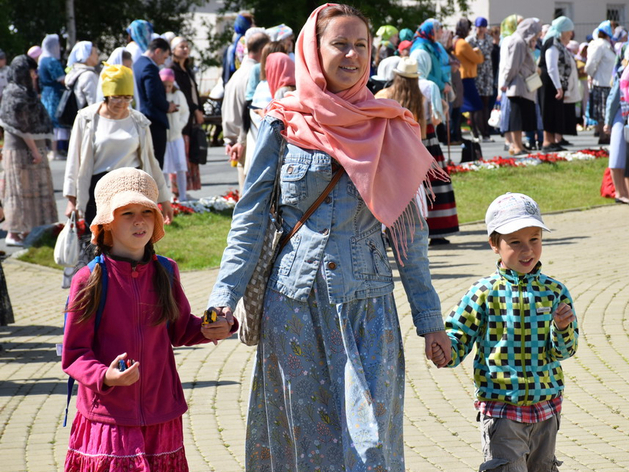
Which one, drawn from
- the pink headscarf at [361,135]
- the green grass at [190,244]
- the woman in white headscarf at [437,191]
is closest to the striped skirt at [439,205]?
the woman in white headscarf at [437,191]

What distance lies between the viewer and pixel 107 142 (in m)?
8.05

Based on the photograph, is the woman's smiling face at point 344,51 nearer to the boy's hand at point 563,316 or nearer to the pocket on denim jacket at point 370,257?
the pocket on denim jacket at point 370,257

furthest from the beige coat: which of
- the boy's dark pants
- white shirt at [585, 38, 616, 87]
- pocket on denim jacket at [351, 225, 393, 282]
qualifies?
white shirt at [585, 38, 616, 87]

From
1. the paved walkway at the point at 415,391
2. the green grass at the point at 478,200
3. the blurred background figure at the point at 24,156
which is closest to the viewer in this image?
the paved walkway at the point at 415,391

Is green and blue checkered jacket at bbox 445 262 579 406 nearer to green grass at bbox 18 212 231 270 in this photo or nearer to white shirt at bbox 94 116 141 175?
white shirt at bbox 94 116 141 175

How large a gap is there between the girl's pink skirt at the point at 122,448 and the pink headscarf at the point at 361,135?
1175 millimetres

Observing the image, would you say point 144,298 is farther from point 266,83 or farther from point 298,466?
point 266,83

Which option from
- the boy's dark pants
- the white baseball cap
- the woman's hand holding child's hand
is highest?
the white baseball cap

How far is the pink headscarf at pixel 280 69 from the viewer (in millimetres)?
8633

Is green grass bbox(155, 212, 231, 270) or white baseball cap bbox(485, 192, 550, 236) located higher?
white baseball cap bbox(485, 192, 550, 236)

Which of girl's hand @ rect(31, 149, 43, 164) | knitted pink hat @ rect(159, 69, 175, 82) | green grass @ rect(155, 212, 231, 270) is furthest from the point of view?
knitted pink hat @ rect(159, 69, 175, 82)

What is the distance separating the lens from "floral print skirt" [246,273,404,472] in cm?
379

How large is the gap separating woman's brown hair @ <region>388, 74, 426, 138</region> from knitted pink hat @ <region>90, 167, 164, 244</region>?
21.5 ft

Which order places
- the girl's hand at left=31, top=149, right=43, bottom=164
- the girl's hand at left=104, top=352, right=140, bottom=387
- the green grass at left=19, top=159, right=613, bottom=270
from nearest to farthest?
the girl's hand at left=104, top=352, right=140, bottom=387
the green grass at left=19, top=159, right=613, bottom=270
the girl's hand at left=31, top=149, right=43, bottom=164
